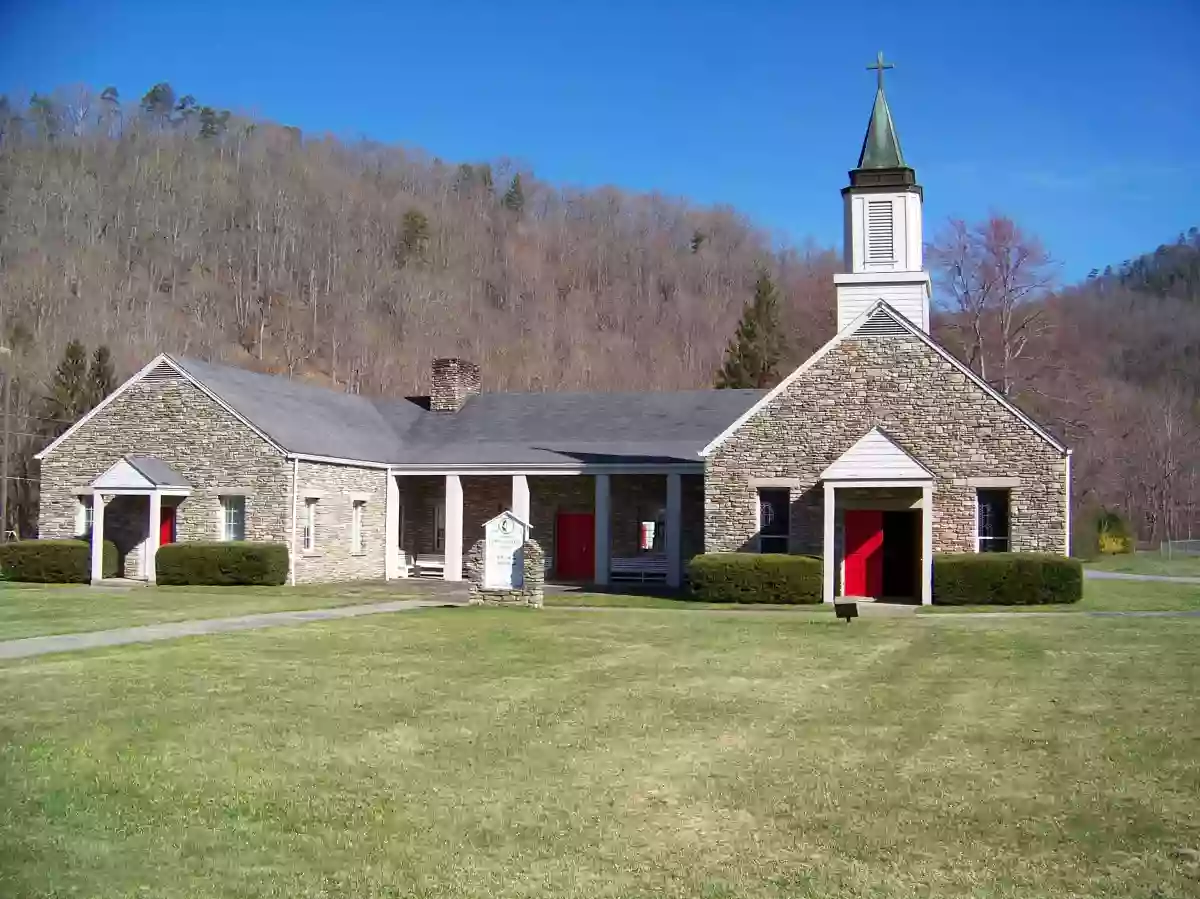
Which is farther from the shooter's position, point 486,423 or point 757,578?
point 486,423

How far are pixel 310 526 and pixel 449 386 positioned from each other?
28.9 ft

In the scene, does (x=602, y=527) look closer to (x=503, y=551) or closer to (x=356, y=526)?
(x=356, y=526)

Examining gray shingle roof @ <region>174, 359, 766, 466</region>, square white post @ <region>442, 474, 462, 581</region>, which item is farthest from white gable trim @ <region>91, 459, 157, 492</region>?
square white post @ <region>442, 474, 462, 581</region>

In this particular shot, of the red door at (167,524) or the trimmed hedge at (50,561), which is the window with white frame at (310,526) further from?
the trimmed hedge at (50,561)

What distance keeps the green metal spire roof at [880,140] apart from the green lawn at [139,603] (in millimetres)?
15909

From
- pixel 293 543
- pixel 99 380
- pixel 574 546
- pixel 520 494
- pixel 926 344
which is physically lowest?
pixel 574 546

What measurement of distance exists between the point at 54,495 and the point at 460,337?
54297mm

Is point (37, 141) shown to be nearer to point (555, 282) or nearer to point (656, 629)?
point (656, 629)

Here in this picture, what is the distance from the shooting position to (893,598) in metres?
25.8

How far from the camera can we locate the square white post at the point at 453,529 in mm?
32188

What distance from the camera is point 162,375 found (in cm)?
3020

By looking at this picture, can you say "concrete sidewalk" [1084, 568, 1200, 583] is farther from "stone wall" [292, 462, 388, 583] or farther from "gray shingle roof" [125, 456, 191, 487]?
"gray shingle roof" [125, 456, 191, 487]

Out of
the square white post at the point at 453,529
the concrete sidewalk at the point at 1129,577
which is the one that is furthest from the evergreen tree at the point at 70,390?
the concrete sidewalk at the point at 1129,577

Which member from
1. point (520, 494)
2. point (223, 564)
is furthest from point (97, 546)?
point (520, 494)
